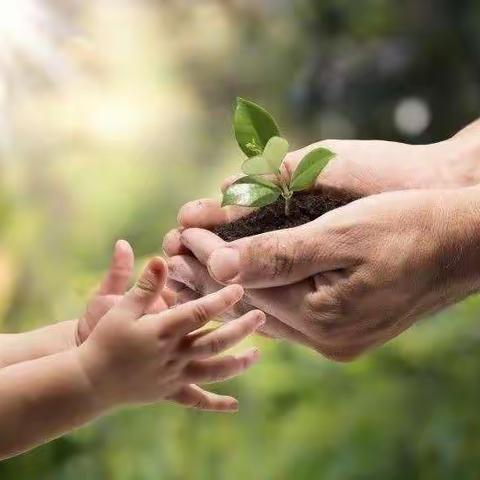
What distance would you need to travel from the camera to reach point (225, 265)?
78 cm

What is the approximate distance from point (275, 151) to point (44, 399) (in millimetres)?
308

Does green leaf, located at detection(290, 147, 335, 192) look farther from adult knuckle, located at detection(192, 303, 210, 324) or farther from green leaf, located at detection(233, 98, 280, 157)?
adult knuckle, located at detection(192, 303, 210, 324)

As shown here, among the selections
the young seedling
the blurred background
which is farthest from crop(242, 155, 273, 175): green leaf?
the blurred background

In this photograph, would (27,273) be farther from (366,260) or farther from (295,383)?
(366,260)

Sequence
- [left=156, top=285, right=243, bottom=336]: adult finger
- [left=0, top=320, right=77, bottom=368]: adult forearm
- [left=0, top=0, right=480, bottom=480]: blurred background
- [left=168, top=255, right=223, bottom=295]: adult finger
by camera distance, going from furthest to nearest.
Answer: [left=0, top=0, right=480, bottom=480]: blurred background < [left=0, top=320, right=77, bottom=368]: adult forearm < [left=168, top=255, right=223, bottom=295]: adult finger < [left=156, top=285, right=243, bottom=336]: adult finger

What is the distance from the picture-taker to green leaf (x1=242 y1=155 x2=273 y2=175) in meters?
0.81

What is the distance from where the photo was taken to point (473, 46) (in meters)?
1.87

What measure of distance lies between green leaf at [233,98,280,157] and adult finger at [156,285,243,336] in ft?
0.55

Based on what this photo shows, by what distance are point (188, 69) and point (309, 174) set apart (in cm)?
102

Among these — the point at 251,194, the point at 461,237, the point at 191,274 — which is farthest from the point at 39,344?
the point at 461,237

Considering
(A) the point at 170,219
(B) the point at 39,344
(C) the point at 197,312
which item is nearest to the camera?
(C) the point at 197,312

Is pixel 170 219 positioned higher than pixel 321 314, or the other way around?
pixel 321 314

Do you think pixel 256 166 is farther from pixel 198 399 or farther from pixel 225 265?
pixel 198 399

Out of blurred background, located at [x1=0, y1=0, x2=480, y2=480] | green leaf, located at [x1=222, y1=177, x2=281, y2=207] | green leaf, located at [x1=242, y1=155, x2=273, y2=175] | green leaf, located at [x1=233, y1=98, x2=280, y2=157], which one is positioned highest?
green leaf, located at [x1=233, y1=98, x2=280, y2=157]
